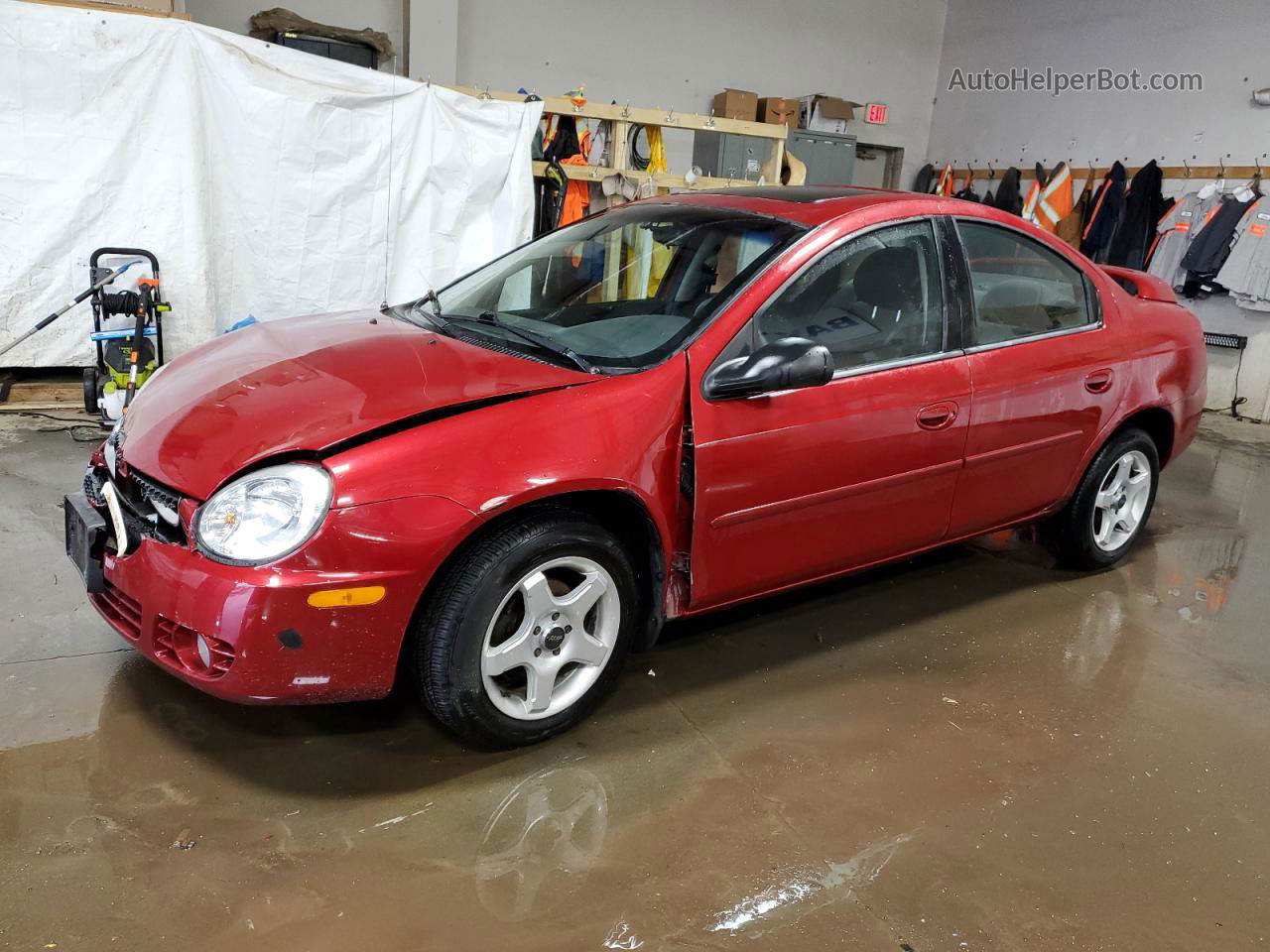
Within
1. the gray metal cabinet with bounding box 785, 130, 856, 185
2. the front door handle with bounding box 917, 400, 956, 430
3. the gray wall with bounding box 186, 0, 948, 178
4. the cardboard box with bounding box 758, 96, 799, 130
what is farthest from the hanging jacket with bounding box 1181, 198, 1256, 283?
the front door handle with bounding box 917, 400, 956, 430

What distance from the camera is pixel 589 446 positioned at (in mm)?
2146

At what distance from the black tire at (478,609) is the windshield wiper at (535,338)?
396 mm

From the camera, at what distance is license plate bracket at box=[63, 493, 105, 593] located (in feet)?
7.02

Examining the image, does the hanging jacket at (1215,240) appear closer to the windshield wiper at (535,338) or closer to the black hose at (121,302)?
the windshield wiper at (535,338)

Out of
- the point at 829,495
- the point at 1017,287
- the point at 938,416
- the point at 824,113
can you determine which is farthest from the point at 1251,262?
the point at 829,495

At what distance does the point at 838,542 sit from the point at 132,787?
1.87 m

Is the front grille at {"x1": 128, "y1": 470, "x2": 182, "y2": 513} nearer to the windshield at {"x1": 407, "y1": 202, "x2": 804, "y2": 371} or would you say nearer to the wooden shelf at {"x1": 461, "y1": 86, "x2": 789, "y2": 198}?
the windshield at {"x1": 407, "y1": 202, "x2": 804, "y2": 371}

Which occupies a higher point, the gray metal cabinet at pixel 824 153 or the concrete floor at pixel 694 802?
the gray metal cabinet at pixel 824 153

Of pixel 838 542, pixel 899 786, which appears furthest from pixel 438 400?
pixel 899 786

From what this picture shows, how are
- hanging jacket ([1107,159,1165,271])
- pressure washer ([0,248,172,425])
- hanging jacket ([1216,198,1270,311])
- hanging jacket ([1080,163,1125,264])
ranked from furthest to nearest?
1. hanging jacket ([1080,163,1125,264])
2. hanging jacket ([1107,159,1165,271])
3. hanging jacket ([1216,198,1270,311])
4. pressure washer ([0,248,172,425])

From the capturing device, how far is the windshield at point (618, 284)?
2.46 m

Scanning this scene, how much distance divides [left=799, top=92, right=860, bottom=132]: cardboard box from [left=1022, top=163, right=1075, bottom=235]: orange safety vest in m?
2.08

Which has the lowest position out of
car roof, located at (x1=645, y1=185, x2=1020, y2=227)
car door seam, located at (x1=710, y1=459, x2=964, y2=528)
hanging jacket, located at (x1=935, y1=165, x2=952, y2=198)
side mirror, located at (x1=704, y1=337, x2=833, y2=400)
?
car door seam, located at (x1=710, y1=459, x2=964, y2=528)

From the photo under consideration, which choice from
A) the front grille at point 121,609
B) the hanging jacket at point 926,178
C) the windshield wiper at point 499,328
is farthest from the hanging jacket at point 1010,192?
the front grille at point 121,609
